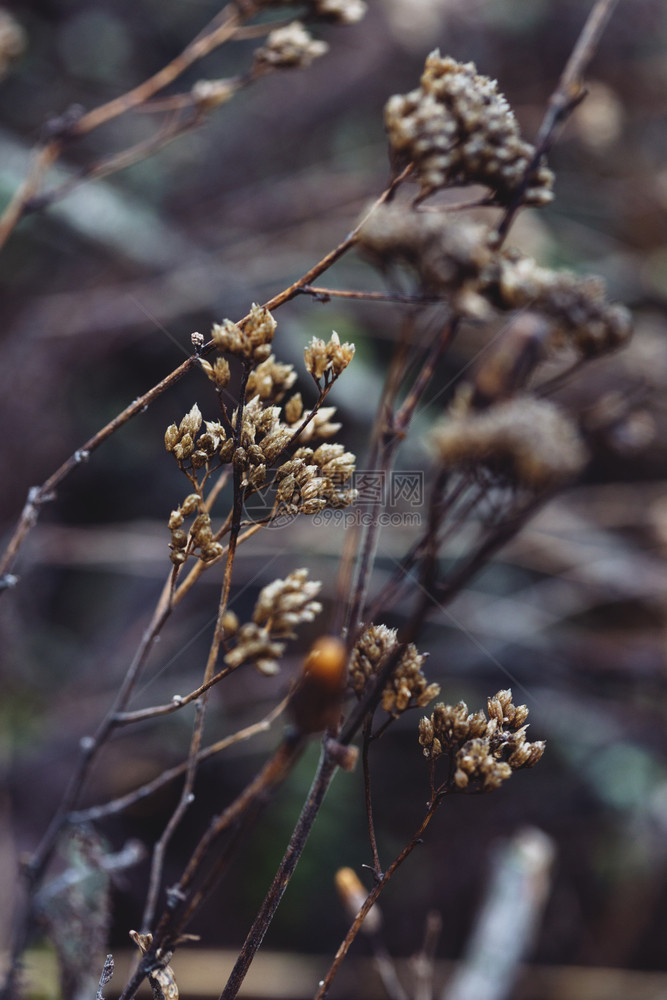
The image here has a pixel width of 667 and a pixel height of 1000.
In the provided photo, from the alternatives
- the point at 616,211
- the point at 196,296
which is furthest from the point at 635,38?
the point at 196,296

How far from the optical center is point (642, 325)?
11.0 ft

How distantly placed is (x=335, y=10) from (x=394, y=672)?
116 centimetres

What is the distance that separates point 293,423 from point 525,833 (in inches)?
68.2

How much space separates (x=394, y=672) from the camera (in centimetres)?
79

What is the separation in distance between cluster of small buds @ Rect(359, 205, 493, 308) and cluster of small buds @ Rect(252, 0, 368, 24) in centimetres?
71

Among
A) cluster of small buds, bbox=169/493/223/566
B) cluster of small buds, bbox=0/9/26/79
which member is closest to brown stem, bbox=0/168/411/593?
cluster of small buds, bbox=169/493/223/566

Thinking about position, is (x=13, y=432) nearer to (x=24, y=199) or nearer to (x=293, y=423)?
(x=24, y=199)

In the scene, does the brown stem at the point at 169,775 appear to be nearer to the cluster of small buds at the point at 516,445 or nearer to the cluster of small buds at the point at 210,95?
the cluster of small buds at the point at 516,445

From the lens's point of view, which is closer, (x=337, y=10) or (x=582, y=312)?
(x=582, y=312)

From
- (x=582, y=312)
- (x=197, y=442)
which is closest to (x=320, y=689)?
(x=197, y=442)

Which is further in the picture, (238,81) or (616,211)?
(616,211)

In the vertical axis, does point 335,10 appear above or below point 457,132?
above

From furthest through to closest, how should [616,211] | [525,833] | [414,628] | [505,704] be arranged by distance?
[616,211], [525,833], [505,704], [414,628]

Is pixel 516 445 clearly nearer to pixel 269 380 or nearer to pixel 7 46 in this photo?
pixel 269 380
